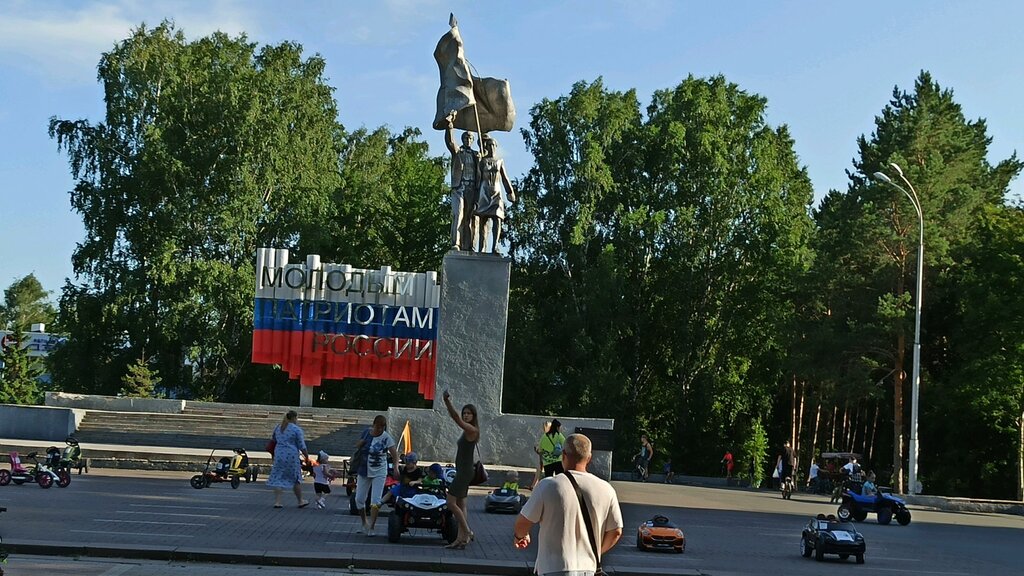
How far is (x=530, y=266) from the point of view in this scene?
2283 inches

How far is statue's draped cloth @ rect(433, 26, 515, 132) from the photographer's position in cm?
2953

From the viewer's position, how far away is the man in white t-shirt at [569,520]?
714 centimetres

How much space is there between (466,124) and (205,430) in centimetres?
1890

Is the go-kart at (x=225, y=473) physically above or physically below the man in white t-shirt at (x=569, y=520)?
below

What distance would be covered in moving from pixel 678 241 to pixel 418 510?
4135 centimetres

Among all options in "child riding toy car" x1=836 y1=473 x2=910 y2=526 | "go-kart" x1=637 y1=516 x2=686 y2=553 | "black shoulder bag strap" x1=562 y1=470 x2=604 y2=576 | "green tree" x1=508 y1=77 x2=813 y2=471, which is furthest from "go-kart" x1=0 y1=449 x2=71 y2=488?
"green tree" x1=508 y1=77 x2=813 y2=471

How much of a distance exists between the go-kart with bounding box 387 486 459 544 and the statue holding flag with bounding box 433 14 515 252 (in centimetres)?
1378

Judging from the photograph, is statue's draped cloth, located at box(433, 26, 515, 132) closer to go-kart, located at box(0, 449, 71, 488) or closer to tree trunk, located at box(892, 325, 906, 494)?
go-kart, located at box(0, 449, 71, 488)

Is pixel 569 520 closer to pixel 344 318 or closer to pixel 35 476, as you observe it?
pixel 35 476

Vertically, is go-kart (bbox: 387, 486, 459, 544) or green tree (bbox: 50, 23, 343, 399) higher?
green tree (bbox: 50, 23, 343, 399)

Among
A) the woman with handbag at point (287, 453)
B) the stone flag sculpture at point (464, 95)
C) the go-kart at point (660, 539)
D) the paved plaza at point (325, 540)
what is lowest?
the paved plaza at point (325, 540)

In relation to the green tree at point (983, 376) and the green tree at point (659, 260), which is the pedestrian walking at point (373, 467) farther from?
the green tree at point (659, 260)

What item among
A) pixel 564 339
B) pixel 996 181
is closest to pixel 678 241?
pixel 564 339

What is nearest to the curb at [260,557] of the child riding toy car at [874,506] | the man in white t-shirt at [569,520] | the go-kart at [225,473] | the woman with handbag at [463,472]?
the woman with handbag at [463,472]
